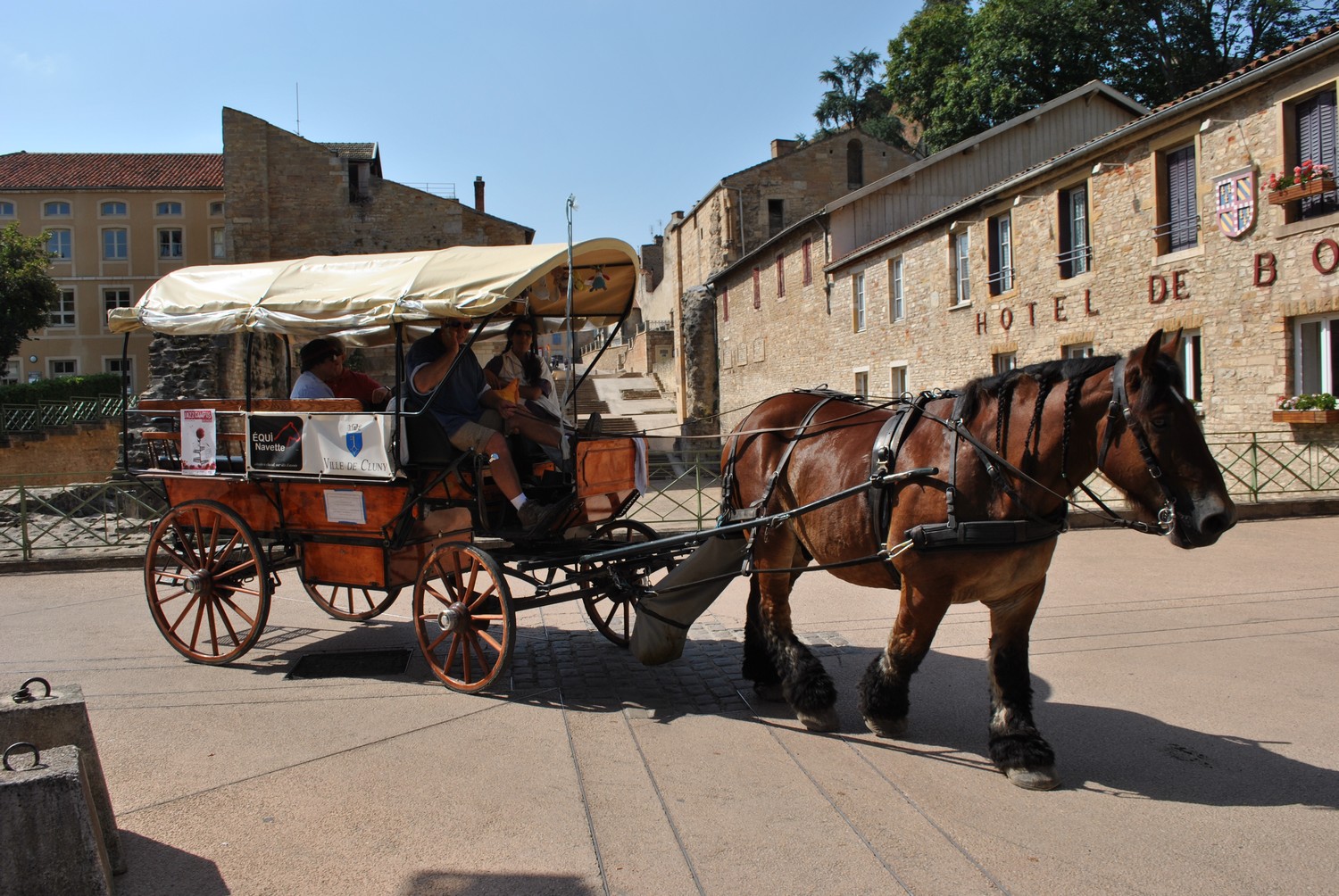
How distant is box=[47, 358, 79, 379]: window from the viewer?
45500 mm

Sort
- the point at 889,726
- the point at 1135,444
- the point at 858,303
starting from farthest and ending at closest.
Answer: the point at 858,303 < the point at 889,726 < the point at 1135,444

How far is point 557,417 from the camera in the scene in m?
6.55

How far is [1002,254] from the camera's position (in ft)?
64.3

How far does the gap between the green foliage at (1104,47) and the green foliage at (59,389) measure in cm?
3439

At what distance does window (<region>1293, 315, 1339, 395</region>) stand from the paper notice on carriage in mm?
13528

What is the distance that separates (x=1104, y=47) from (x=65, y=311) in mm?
47037

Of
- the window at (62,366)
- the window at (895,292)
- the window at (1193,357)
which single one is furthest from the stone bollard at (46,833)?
the window at (62,366)

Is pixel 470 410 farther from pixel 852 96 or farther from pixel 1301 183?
pixel 852 96

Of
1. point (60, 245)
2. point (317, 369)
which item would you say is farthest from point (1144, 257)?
point (60, 245)

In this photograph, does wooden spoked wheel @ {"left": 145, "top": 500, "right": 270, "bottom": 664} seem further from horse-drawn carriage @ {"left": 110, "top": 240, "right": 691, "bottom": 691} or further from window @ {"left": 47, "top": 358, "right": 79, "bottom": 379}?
window @ {"left": 47, "top": 358, "right": 79, "bottom": 379}

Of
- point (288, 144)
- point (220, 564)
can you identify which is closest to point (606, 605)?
point (220, 564)

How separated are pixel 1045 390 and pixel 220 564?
5.53 metres

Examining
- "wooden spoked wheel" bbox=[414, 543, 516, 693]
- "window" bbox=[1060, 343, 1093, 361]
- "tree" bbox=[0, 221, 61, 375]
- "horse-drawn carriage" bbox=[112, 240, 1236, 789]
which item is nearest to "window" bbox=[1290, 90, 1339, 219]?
"window" bbox=[1060, 343, 1093, 361]

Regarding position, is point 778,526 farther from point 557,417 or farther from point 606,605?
point 606,605
